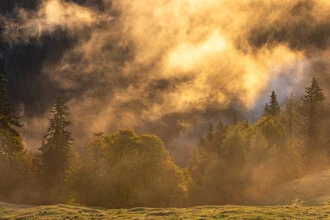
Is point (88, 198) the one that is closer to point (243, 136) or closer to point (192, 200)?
point (192, 200)

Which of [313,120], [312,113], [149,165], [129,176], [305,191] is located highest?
[312,113]

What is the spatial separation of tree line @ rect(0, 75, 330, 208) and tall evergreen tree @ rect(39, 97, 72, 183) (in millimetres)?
218

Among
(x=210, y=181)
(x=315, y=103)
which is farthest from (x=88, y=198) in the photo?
(x=315, y=103)

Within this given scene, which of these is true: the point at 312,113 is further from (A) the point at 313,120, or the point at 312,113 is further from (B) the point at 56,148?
(B) the point at 56,148

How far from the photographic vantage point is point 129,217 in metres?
41.2

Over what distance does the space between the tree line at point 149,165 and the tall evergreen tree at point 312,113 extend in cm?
24

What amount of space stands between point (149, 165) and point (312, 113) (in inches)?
1871

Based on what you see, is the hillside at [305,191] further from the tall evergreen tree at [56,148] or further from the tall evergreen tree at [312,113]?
the tall evergreen tree at [56,148]

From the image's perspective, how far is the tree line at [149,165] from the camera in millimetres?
66375

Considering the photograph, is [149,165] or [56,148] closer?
[149,165]

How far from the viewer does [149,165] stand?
70125 mm

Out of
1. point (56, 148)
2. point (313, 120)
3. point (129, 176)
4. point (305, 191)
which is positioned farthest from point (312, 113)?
point (56, 148)

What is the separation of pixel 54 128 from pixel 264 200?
47559 mm

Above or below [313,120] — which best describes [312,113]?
above
